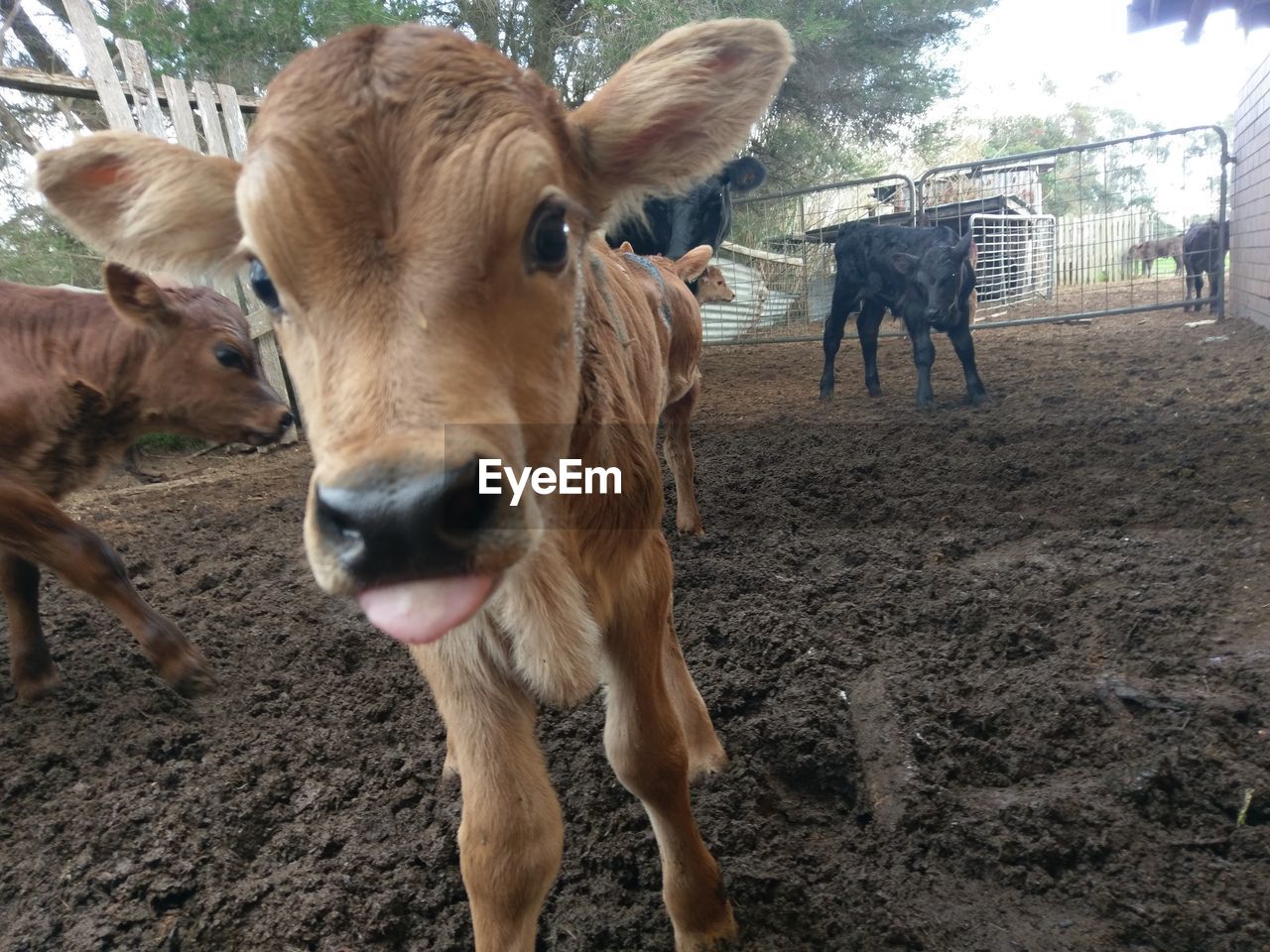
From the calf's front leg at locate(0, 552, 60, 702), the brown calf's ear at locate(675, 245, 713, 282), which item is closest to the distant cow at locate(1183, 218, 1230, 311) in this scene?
the brown calf's ear at locate(675, 245, 713, 282)

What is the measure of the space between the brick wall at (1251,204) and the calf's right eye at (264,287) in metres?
10.2

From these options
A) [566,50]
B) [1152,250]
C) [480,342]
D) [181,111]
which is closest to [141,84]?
[181,111]

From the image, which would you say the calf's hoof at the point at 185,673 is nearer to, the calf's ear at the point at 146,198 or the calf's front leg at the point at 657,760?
the calf's ear at the point at 146,198

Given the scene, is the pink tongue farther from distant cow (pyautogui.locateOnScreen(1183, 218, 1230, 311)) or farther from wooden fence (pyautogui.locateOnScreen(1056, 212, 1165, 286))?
wooden fence (pyautogui.locateOnScreen(1056, 212, 1165, 286))

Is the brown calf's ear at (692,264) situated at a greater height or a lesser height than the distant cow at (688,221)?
lesser

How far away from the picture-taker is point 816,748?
2393 millimetres

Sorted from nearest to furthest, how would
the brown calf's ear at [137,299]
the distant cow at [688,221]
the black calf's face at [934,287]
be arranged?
1. the brown calf's ear at [137,299]
2. the black calf's face at [934,287]
3. the distant cow at [688,221]

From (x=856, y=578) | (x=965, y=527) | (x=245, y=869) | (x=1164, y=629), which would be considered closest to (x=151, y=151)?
(x=245, y=869)

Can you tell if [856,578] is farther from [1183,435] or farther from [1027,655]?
[1183,435]

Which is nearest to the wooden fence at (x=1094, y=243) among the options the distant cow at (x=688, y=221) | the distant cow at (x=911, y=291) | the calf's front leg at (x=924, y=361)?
the distant cow at (x=911, y=291)

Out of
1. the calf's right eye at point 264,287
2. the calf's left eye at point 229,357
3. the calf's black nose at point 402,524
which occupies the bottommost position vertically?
the calf's black nose at point 402,524

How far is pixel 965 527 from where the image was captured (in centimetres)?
396

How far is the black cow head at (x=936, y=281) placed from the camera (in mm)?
7012

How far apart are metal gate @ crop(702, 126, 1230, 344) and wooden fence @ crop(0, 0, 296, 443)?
7537 mm
